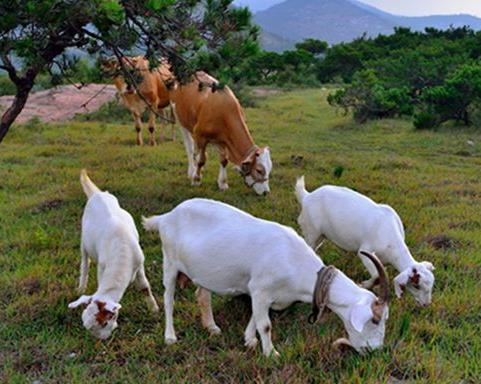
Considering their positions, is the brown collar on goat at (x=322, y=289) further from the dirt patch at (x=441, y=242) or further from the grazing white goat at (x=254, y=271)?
the dirt patch at (x=441, y=242)

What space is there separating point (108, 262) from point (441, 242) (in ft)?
11.6

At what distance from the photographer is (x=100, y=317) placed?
384cm

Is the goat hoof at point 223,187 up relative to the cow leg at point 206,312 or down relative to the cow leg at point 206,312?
Result: down

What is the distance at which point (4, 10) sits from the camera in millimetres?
4129

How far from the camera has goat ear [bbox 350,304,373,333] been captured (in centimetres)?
340

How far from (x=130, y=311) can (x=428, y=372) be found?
2290 mm

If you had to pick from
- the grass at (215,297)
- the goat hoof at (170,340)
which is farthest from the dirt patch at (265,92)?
the goat hoof at (170,340)

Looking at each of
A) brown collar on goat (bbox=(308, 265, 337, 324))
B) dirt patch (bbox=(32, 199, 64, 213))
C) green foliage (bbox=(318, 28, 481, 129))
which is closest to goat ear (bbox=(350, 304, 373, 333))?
brown collar on goat (bbox=(308, 265, 337, 324))

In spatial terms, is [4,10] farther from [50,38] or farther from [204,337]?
[204,337]

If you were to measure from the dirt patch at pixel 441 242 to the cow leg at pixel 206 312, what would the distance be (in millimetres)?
2764

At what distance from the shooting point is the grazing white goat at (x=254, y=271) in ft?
11.6

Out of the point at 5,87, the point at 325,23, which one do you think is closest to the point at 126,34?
the point at 5,87

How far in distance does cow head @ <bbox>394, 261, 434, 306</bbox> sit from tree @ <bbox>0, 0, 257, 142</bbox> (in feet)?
7.50

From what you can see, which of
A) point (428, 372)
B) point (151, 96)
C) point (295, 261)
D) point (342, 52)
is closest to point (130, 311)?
point (295, 261)
